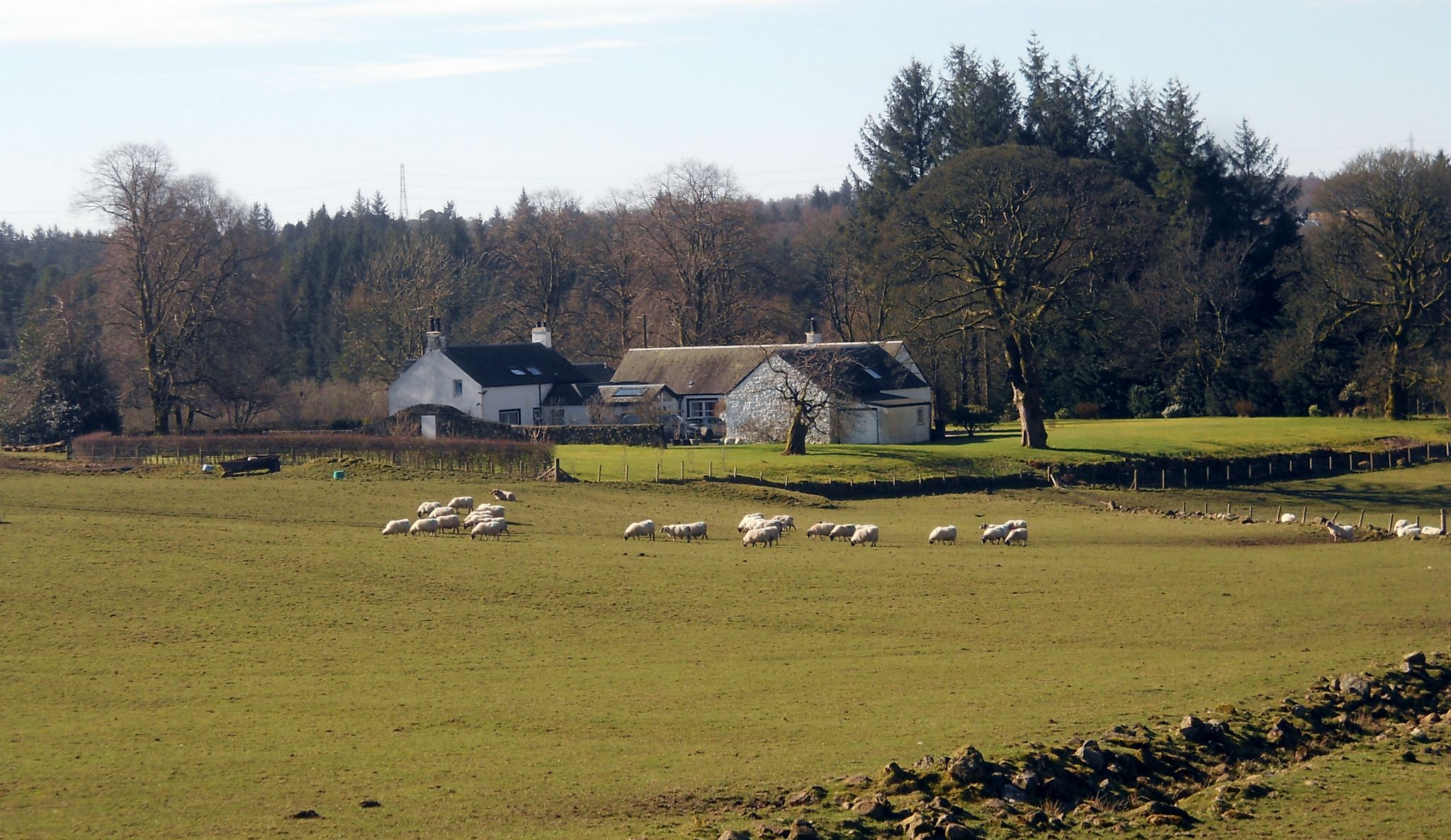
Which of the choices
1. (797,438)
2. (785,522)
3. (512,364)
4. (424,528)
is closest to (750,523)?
(785,522)

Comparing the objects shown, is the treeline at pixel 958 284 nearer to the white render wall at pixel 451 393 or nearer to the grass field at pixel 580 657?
the white render wall at pixel 451 393

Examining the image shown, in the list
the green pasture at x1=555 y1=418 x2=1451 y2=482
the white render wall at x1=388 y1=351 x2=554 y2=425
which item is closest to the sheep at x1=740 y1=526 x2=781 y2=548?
the green pasture at x1=555 y1=418 x2=1451 y2=482

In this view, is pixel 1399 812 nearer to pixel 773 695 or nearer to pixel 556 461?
pixel 773 695

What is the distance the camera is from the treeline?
72.1 m

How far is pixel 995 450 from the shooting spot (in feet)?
217

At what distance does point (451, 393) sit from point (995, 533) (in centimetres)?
4388

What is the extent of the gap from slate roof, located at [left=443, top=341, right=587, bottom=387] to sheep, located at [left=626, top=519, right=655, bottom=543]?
38467mm

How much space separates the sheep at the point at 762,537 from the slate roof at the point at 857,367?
92.1ft

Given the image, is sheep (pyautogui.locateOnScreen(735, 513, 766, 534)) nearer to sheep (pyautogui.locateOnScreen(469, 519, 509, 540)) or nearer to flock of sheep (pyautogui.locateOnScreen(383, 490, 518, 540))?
flock of sheep (pyautogui.locateOnScreen(383, 490, 518, 540))

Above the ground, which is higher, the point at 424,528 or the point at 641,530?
the point at 424,528

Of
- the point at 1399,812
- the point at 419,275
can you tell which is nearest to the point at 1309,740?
the point at 1399,812

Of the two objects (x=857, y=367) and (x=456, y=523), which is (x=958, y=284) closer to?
(x=857, y=367)

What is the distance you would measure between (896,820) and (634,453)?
4741 cm

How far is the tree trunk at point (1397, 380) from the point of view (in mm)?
77312
